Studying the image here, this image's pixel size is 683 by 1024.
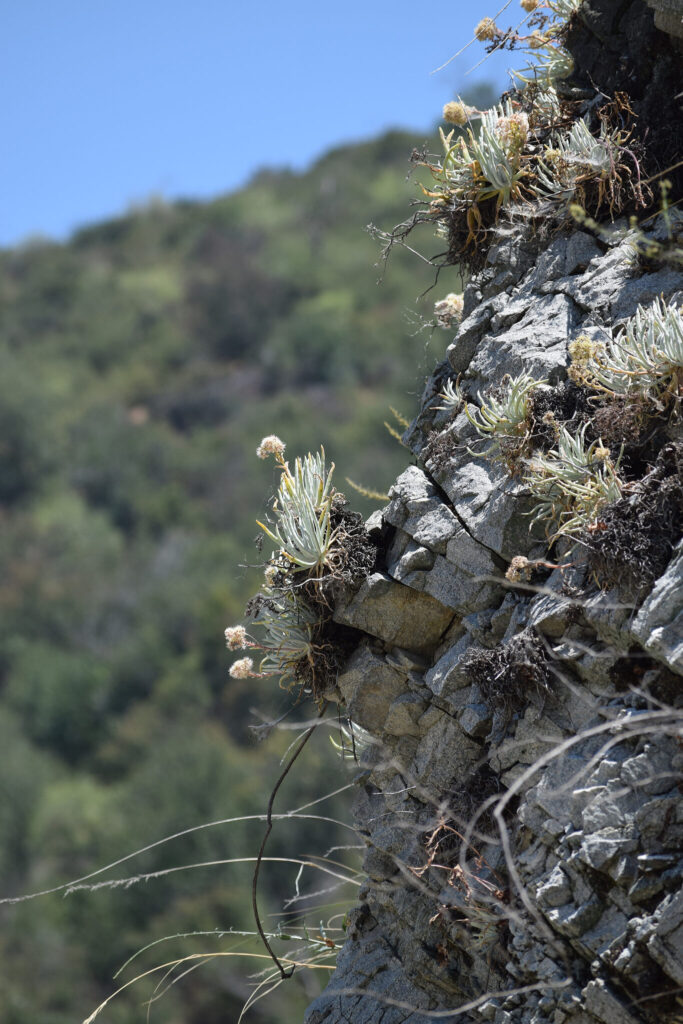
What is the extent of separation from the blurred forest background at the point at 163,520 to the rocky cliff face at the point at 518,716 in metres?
14.8

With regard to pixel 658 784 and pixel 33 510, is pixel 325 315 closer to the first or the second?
pixel 33 510

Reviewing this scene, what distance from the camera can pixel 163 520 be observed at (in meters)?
47.7

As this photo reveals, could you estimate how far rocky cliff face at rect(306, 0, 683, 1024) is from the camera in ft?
9.10

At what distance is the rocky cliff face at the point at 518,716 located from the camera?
2.77 meters

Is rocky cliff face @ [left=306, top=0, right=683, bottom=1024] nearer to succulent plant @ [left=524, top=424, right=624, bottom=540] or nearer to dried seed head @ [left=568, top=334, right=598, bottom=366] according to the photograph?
succulent plant @ [left=524, top=424, right=624, bottom=540]

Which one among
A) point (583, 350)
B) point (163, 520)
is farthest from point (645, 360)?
point (163, 520)

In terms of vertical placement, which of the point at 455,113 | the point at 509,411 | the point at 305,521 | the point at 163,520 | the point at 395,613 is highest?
the point at 163,520

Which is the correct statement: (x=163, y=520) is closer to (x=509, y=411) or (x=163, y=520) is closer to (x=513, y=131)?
(x=513, y=131)

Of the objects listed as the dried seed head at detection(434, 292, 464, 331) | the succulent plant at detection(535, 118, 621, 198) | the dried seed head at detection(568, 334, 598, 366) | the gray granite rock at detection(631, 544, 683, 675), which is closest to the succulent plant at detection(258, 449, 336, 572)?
the dried seed head at detection(568, 334, 598, 366)

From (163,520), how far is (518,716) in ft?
Result: 149

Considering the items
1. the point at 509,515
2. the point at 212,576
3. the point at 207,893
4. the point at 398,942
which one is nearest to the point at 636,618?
the point at 509,515

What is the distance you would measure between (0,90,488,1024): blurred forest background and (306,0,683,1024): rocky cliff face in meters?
14.8

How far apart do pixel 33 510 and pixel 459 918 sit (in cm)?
4817

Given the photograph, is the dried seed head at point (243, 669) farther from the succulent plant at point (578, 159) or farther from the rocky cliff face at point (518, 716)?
the succulent plant at point (578, 159)
